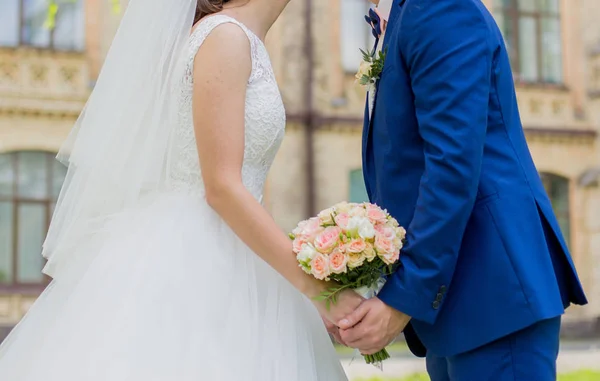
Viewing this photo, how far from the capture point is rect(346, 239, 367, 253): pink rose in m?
2.07

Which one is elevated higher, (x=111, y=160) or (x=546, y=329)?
(x=111, y=160)

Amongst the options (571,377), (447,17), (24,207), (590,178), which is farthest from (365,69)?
(590,178)

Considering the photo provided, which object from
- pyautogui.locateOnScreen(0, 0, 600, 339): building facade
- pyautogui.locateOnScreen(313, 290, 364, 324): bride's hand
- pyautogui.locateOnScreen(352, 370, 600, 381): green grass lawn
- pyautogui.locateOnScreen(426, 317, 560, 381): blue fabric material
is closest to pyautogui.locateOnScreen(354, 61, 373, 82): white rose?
pyautogui.locateOnScreen(313, 290, 364, 324): bride's hand

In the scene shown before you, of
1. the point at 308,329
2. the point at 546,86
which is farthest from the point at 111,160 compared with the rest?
the point at 546,86

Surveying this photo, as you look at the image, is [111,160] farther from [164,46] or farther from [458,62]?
[458,62]

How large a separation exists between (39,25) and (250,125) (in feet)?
40.4

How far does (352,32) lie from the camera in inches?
597

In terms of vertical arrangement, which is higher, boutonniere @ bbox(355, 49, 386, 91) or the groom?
boutonniere @ bbox(355, 49, 386, 91)

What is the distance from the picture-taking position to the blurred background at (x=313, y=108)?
13.4 m

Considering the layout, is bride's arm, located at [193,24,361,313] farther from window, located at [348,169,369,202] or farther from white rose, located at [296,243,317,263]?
window, located at [348,169,369,202]

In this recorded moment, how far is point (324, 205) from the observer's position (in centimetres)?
1449

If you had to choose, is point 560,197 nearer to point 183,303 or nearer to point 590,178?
point 590,178

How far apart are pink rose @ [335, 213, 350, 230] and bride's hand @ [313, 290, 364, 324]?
0.55 ft

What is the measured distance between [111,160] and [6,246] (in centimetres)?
1175
